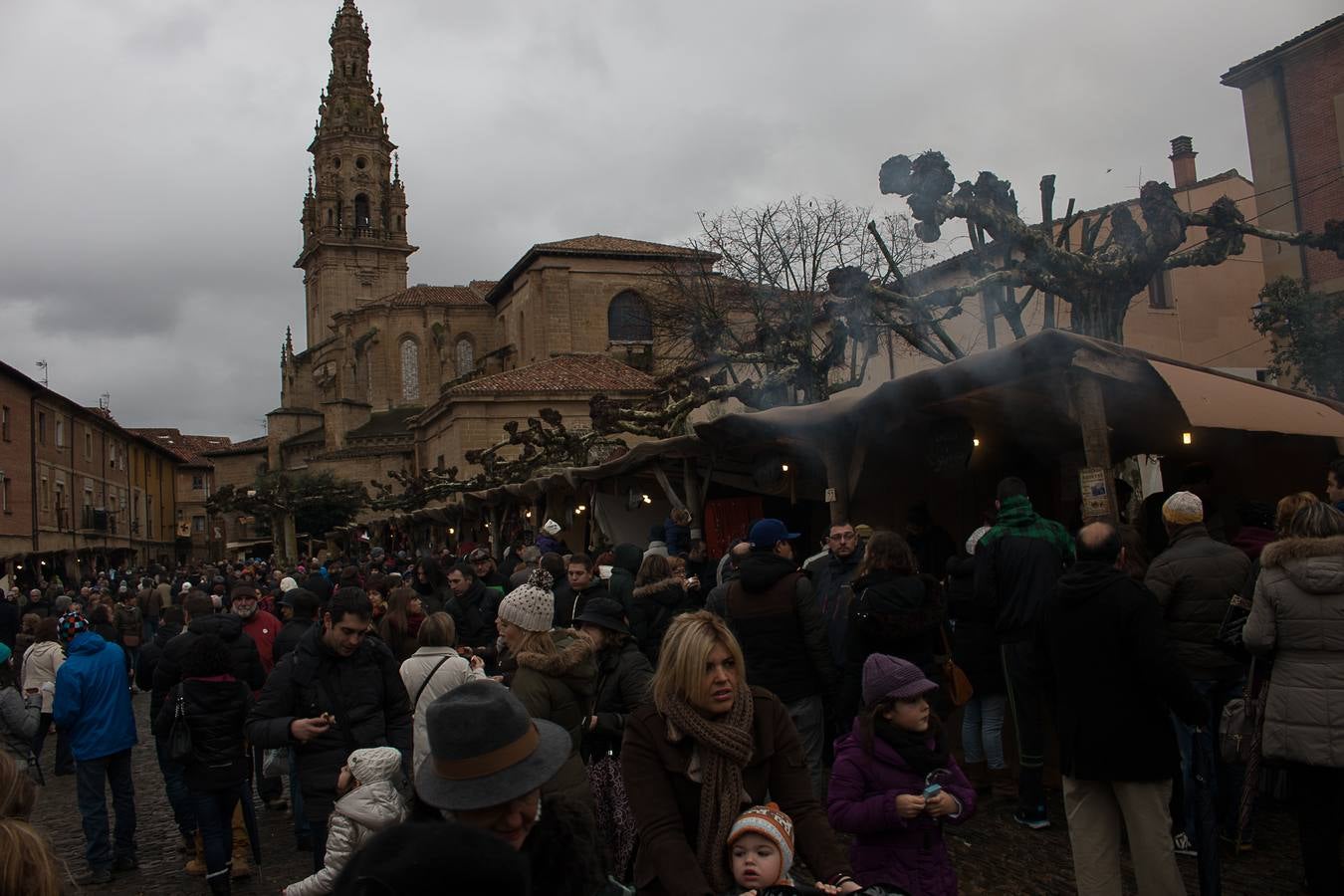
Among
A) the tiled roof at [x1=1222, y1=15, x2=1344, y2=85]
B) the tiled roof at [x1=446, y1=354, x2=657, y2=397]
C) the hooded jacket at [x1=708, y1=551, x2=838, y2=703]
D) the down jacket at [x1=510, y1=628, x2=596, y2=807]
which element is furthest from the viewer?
the tiled roof at [x1=446, y1=354, x2=657, y2=397]

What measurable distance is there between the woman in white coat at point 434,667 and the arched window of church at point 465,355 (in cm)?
5606

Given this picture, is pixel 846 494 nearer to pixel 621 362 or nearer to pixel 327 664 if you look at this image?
pixel 327 664

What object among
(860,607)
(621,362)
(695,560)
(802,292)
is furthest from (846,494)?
(621,362)

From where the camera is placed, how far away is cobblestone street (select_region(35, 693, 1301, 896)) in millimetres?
5320

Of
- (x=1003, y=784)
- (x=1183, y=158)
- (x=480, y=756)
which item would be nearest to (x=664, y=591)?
(x=1003, y=784)

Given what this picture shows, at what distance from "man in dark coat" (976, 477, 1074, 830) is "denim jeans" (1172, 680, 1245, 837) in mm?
825

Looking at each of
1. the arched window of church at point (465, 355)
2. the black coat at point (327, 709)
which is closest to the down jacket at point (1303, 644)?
the black coat at point (327, 709)

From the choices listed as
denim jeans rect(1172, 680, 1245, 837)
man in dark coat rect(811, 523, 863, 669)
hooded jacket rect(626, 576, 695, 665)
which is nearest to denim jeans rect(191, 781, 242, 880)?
hooded jacket rect(626, 576, 695, 665)

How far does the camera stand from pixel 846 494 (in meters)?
10.6

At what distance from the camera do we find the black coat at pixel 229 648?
6566mm

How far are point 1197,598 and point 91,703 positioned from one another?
6755mm

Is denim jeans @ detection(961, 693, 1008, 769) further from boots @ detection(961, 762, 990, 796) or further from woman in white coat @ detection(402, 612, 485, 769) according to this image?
woman in white coat @ detection(402, 612, 485, 769)

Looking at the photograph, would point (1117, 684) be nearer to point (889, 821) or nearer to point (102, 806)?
point (889, 821)

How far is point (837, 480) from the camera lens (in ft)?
35.0
